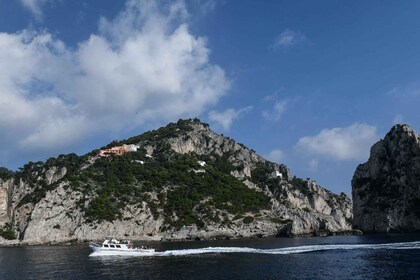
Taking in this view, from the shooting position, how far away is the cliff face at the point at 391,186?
14338 cm

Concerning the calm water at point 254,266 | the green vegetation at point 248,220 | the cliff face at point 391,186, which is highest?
the cliff face at point 391,186

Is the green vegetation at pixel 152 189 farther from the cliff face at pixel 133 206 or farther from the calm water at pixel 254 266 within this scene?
the calm water at pixel 254 266

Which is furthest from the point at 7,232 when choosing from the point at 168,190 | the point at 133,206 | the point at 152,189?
the point at 168,190

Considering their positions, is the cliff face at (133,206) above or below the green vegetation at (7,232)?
above

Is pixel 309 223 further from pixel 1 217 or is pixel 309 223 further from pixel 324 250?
pixel 1 217

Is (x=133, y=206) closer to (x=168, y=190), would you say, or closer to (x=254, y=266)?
(x=168, y=190)

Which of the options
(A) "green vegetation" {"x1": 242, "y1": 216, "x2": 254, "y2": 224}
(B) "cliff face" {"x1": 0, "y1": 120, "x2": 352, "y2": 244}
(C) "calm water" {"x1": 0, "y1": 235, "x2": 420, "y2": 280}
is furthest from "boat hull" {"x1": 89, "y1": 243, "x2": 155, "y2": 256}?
(A) "green vegetation" {"x1": 242, "y1": 216, "x2": 254, "y2": 224}

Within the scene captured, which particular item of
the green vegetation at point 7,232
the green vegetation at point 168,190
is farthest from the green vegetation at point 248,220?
the green vegetation at point 7,232

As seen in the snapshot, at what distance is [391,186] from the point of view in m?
153

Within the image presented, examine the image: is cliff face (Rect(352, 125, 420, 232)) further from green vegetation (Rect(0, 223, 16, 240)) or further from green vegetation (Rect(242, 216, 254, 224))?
green vegetation (Rect(0, 223, 16, 240))

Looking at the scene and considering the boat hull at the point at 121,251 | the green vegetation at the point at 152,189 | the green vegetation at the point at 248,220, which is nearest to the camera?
the boat hull at the point at 121,251

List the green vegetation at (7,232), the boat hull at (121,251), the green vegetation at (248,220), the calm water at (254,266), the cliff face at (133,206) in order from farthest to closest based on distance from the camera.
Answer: the green vegetation at (248,220)
the cliff face at (133,206)
the green vegetation at (7,232)
the boat hull at (121,251)
the calm water at (254,266)

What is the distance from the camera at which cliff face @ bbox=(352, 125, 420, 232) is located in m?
143

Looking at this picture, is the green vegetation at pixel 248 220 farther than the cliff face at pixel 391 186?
Yes
